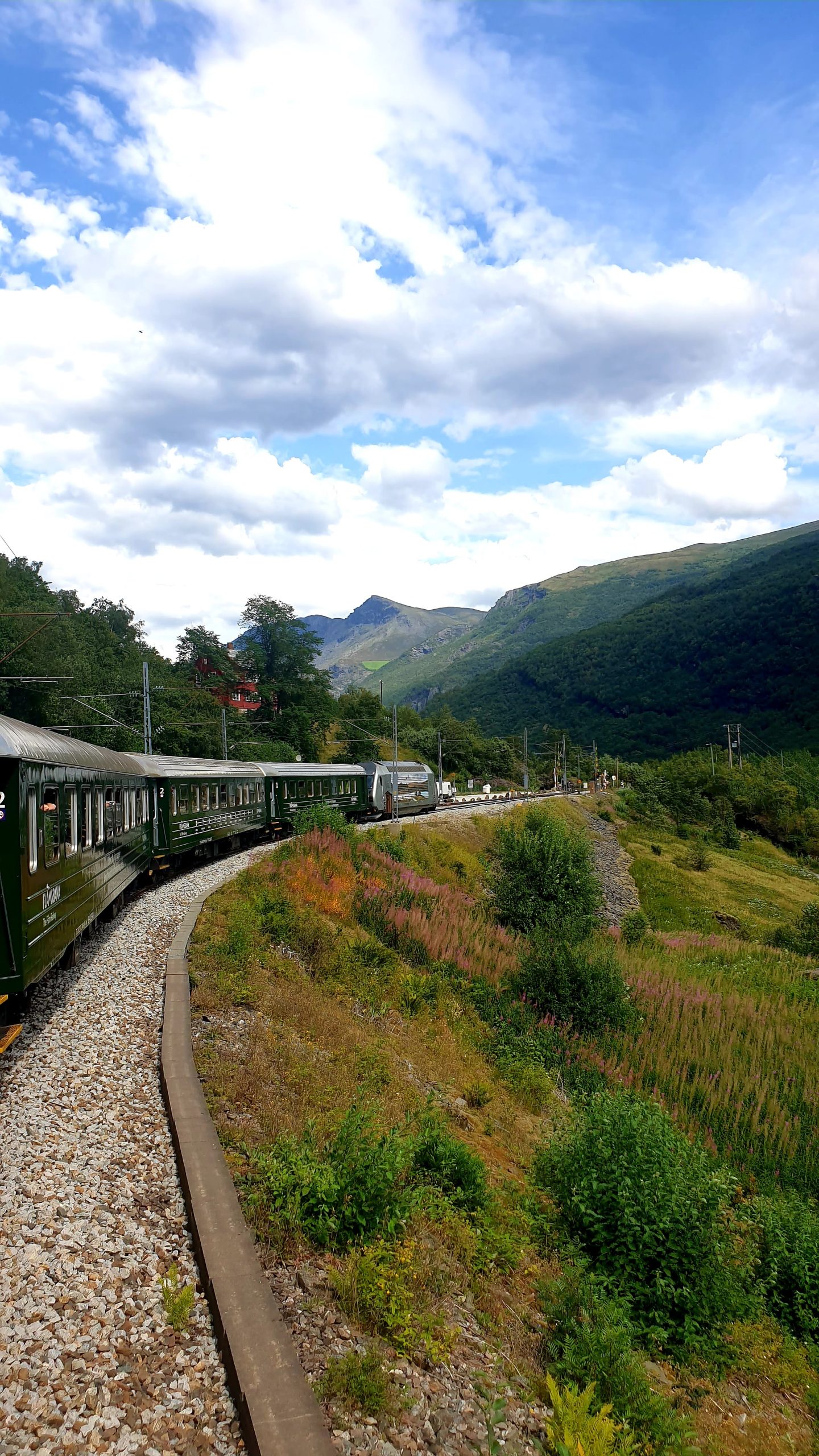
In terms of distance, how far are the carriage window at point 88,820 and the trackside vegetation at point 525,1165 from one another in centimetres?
247

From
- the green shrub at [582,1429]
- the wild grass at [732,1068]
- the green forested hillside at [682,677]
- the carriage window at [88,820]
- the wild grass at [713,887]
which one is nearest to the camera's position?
the green shrub at [582,1429]

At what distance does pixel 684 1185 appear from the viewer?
20.8 ft

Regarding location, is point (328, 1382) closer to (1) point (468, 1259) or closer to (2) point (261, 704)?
(1) point (468, 1259)

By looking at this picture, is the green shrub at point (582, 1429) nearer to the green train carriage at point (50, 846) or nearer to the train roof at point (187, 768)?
the green train carriage at point (50, 846)

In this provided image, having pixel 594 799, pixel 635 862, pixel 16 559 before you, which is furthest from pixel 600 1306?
pixel 16 559

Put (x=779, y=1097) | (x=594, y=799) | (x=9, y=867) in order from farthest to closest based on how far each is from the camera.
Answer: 1. (x=594, y=799)
2. (x=779, y=1097)
3. (x=9, y=867)

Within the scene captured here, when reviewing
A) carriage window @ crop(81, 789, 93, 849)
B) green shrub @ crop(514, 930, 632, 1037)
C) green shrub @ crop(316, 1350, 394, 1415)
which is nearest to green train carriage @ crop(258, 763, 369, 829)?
green shrub @ crop(514, 930, 632, 1037)

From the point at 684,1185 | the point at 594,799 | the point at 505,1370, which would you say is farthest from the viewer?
the point at 594,799

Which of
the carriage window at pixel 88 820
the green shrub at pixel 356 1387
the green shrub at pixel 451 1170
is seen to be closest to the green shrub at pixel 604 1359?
the green shrub at pixel 451 1170

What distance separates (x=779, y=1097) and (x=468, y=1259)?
32.7 ft

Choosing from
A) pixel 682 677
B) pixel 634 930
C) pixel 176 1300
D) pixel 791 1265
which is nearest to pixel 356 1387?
pixel 176 1300

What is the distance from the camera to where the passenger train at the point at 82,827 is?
768 cm

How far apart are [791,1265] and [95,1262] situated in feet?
20.2

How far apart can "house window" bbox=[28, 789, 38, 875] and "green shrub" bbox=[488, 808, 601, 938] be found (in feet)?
50.5
